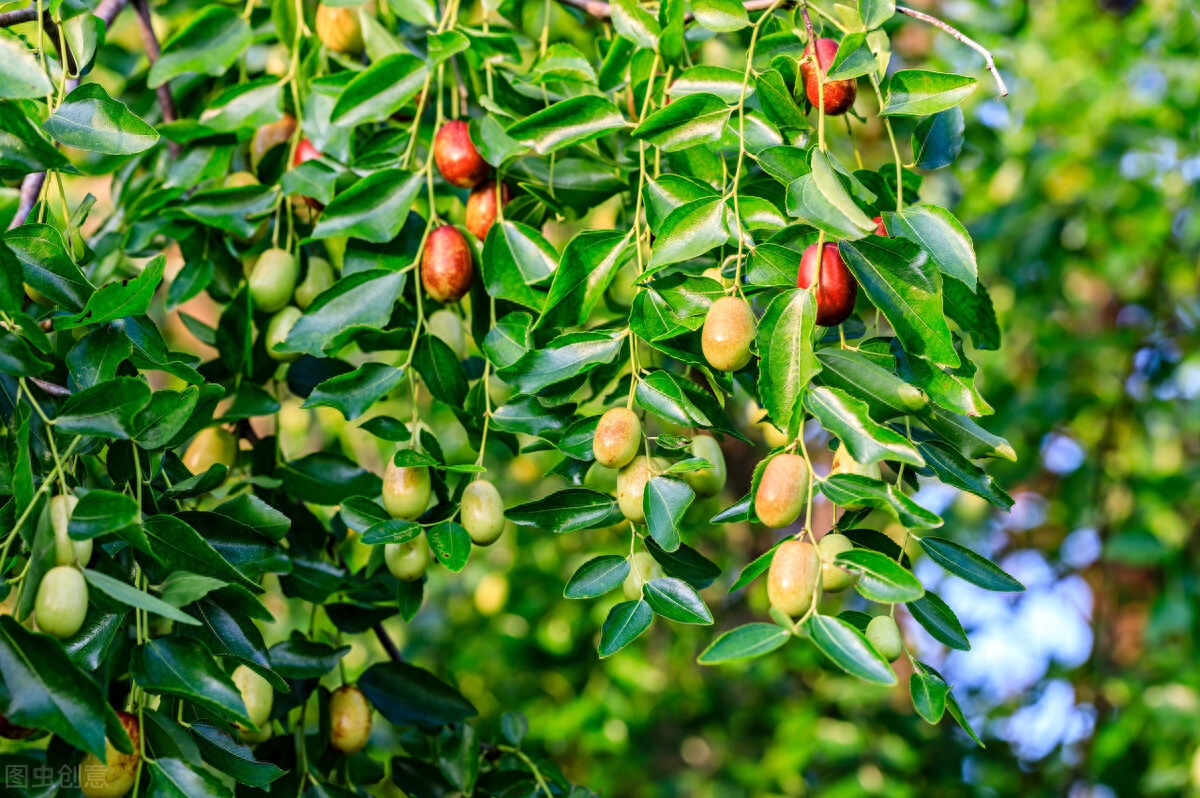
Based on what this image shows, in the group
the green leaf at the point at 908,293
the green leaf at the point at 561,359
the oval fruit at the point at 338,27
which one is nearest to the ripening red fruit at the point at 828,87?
the green leaf at the point at 908,293

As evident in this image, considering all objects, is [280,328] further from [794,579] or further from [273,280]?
[794,579]

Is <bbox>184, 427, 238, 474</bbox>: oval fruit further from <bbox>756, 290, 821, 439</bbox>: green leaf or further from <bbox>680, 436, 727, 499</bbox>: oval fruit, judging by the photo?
<bbox>756, 290, 821, 439</bbox>: green leaf

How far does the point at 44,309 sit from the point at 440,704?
1.88 feet

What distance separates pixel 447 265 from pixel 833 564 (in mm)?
481

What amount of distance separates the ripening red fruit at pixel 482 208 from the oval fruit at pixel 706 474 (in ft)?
0.97

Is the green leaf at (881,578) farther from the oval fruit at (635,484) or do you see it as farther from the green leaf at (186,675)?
the green leaf at (186,675)

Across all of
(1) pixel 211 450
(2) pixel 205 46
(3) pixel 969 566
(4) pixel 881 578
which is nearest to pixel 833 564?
(4) pixel 881 578

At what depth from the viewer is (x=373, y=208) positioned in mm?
1009

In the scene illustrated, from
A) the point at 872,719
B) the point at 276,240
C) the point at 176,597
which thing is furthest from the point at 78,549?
the point at 872,719

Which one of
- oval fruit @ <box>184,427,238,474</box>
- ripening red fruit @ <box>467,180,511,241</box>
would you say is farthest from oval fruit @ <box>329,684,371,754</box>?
ripening red fruit @ <box>467,180,511,241</box>

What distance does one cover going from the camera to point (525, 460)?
304cm

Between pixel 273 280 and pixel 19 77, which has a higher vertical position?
pixel 19 77

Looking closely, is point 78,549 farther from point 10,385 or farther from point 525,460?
point 525,460

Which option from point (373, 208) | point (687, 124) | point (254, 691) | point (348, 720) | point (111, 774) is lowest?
point (348, 720)
